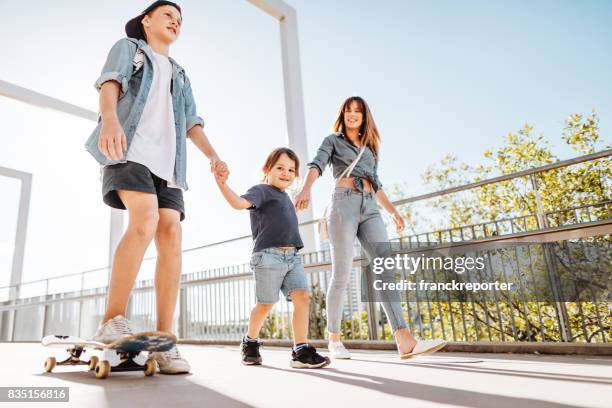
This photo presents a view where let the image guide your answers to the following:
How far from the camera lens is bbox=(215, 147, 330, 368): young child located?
204 centimetres

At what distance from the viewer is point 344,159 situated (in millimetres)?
2457

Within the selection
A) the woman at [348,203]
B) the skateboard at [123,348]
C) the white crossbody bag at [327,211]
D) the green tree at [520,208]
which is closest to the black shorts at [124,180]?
the skateboard at [123,348]

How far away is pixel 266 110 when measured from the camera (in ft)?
22.9

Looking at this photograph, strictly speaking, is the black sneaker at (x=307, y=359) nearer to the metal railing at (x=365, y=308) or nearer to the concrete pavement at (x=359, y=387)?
the concrete pavement at (x=359, y=387)

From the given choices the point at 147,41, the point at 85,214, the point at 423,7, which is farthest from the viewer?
the point at 85,214

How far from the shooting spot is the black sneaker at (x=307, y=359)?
1813mm

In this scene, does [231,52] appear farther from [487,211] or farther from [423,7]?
[487,211]

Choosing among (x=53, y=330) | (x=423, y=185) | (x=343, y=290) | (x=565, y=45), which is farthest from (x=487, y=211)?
(x=53, y=330)

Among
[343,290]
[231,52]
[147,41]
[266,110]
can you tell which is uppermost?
[231,52]

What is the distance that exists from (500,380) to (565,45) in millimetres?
10572

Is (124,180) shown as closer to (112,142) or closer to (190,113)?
(112,142)

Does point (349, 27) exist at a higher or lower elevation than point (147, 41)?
higher

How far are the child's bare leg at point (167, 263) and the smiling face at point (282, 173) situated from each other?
673mm

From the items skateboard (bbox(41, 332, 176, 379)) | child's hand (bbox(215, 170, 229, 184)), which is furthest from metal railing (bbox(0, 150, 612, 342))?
skateboard (bbox(41, 332, 176, 379))
